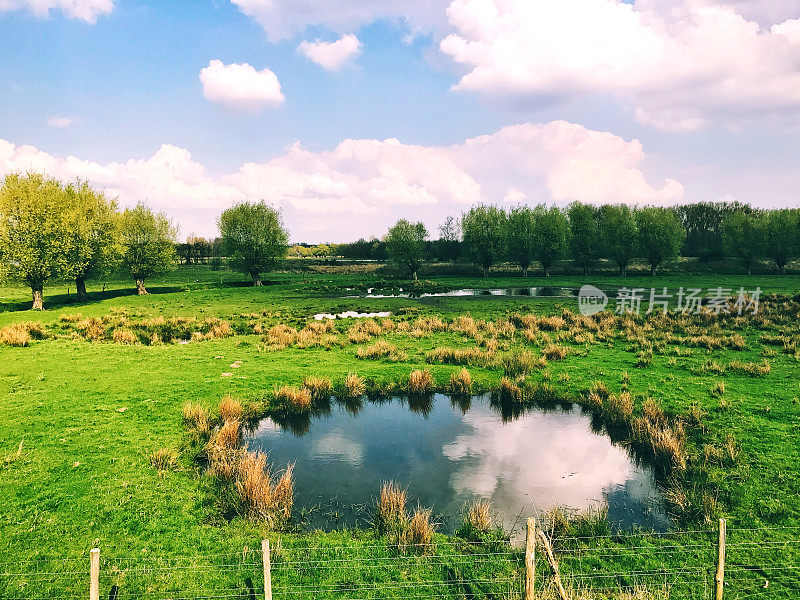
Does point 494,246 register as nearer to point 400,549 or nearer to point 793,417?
point 793,417

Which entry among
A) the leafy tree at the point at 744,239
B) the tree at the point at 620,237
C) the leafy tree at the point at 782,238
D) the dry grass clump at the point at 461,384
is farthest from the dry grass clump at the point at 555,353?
the leafy tree at the point at 782,238

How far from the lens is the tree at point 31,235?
1585 inches

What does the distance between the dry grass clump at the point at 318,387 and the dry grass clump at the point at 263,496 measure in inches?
288

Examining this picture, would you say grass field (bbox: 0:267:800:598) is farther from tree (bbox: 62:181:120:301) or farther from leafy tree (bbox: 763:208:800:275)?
leafy tree (bbox: 763:208:800:275)

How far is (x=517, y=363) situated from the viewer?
2188cm

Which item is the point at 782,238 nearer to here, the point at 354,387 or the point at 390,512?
the point at 354,387

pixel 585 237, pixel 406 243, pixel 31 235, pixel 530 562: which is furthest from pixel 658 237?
pixel 31 235

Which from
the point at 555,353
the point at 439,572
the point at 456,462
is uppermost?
the point at 555,353

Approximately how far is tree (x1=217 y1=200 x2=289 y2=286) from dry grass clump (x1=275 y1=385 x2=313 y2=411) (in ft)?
183

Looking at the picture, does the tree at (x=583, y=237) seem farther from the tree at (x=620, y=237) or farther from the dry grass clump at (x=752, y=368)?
the dry grass clump at (x=752, y=368)

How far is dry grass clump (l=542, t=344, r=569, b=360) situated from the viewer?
77.5ft

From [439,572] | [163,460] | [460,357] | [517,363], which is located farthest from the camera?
[460,357]

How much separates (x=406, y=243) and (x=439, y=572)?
7856cm

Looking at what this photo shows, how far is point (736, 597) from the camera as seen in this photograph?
706cm
